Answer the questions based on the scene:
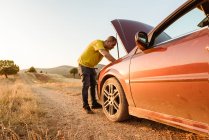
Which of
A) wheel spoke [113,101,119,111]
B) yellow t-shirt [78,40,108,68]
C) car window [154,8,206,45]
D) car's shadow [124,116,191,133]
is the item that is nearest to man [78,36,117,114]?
yellow t-shirt [78,40,108,68]

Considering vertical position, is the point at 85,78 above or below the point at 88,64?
below

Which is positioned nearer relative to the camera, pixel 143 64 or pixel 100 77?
pixel 143 64

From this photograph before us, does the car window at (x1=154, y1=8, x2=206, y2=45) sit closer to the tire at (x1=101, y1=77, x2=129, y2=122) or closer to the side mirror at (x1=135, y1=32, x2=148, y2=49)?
the side mirror at (x1=135, y1=32, x2=148, y2=49)

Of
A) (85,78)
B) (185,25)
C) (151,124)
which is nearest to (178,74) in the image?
(185,25)

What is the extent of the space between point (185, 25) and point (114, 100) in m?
1.83

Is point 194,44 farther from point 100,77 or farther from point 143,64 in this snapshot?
point 100,77

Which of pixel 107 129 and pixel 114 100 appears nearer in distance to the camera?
pixel 107 129

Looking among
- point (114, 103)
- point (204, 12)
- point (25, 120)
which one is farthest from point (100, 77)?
point (204, 12)

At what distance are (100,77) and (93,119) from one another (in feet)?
2.66

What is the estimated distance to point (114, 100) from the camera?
13.1ft

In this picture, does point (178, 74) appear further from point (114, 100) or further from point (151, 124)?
point (114, 100)

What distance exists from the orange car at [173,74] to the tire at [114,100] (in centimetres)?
2

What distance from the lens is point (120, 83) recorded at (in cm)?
374

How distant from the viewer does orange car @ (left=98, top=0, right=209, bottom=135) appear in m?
2.21
